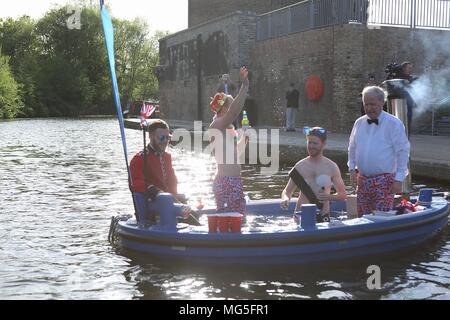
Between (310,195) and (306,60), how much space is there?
16110 mm

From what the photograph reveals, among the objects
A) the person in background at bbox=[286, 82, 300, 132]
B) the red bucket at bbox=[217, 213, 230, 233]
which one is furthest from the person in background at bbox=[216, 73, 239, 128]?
the red bucket at bbox=[217, 213, 230, 233]

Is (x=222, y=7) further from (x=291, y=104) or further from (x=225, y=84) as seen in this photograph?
(x=225, y=84)

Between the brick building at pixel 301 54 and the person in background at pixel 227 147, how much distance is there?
14.1 m

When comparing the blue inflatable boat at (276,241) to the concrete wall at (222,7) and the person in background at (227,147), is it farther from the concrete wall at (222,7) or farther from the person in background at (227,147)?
the concrete wall at (222,7)

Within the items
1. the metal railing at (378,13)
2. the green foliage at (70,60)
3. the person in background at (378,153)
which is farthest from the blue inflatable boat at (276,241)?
the green foliage at (70,60)

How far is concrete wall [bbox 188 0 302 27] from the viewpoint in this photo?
3191 centimetres

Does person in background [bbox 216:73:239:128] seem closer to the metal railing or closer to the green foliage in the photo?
the metal railing

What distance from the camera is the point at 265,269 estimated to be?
234 inches

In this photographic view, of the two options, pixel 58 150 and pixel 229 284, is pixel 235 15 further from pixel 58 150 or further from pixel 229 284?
pixel 229 284

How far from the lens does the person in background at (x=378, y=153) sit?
6.06 meters

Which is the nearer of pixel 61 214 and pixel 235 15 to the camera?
pixel 61 214

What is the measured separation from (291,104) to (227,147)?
612 inches

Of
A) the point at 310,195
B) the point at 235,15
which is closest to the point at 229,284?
the point at 310,195

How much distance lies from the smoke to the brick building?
0.07 metres
